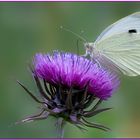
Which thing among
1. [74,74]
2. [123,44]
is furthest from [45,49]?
[74,74]

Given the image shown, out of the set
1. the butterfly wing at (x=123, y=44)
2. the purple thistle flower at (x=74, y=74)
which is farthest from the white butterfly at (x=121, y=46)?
the purple thistle flower at (x=74, y=74)

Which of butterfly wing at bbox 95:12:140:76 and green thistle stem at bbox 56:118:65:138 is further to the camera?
butterfly wing at bbox 95:12:140:76

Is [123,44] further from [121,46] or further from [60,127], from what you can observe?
[60,127]

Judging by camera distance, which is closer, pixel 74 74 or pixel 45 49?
pixel 74 74

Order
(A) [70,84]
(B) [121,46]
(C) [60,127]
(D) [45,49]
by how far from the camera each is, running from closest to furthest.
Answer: (C) [60,127], (A) [70,84], (B) [121,46], (D) [45,49]

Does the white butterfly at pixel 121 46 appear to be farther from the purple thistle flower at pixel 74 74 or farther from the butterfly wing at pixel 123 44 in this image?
the purple thistle flower at pixel 74 74

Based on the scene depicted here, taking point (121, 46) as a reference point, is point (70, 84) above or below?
below

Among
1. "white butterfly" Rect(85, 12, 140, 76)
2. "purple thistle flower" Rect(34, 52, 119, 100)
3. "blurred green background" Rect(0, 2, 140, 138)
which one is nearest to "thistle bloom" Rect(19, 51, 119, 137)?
"purple thistle flower" Rect(34, 52, 119, 100)

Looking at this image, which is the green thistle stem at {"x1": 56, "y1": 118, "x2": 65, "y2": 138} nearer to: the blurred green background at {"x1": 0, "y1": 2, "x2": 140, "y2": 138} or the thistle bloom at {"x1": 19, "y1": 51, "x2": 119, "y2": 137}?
the thistle bloom at {"x1": 19, "y1": 51, "x2": 119, "y2": 137}
